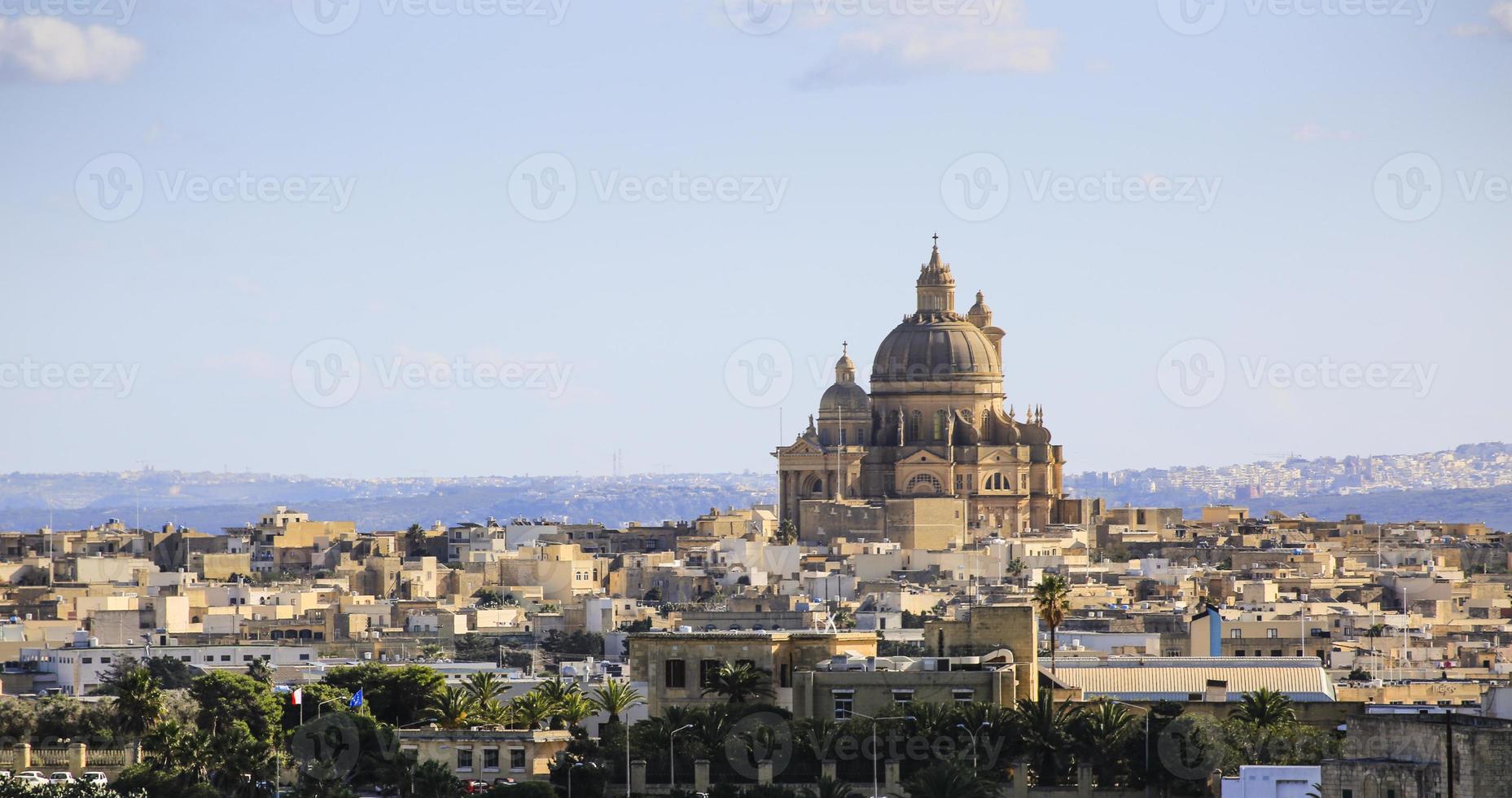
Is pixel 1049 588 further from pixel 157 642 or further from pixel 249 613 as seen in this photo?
pixel 249 613

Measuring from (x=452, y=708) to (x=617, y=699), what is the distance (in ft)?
11.5

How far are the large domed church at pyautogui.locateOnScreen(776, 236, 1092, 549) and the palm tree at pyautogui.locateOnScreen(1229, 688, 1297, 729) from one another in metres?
98.7

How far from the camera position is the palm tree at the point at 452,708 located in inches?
2741

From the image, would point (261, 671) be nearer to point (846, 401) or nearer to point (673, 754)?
point (673, 754)

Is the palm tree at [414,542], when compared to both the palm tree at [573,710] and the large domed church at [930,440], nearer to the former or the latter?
the large domed church at [930,440]

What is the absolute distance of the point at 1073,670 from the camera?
242 feet

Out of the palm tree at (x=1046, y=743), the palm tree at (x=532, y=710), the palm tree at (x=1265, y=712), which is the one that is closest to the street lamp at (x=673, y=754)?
the palm tree at (x=1046, y=743)

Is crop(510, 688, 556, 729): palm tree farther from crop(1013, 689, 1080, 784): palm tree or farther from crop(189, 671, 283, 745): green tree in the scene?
crop(1013, 689, 1080, 784): palm tree

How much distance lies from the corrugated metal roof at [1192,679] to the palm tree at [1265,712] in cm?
426

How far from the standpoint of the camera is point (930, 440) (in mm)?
167750

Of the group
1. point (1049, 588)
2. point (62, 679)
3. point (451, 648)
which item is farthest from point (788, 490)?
point (1049, 588)

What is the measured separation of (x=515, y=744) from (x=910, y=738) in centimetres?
819

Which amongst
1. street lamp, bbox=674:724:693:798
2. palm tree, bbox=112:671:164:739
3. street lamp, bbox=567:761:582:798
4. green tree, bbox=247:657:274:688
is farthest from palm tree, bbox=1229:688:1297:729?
green tree, bbox=247:657:274:688

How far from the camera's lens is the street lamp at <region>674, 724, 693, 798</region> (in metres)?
61.5
